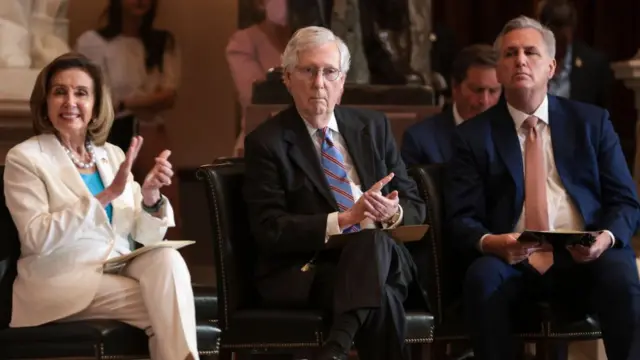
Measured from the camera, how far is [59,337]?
3.77 metres

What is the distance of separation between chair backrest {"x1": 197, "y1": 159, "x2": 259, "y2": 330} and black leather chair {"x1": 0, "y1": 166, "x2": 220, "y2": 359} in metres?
0.34

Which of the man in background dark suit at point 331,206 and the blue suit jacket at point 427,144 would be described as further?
the blue suit jacket at point 427,144

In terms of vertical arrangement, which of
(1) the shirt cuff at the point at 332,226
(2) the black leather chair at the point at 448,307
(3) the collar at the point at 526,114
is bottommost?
(2) the black leather chair at the point at 448,307

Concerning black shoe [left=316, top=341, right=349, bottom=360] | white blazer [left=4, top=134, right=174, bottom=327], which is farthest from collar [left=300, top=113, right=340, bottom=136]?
black shoe [left=316, top=341, right=349, bottom=360]

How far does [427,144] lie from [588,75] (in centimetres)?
198

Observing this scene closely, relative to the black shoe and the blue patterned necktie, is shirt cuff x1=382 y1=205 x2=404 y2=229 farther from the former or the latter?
the black shoe

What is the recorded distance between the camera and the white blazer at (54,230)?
151 inches

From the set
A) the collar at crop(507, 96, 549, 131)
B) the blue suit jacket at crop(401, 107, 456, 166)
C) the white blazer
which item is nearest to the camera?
the white blazer

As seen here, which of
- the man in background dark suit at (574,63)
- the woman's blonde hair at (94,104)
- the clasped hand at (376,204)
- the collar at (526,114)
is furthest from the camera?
the man in background dark suit at (574,63)

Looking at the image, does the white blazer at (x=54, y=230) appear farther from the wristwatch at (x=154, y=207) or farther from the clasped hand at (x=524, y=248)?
the clasped hand at (x=524, y=248)

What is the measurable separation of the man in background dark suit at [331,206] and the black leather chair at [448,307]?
103 millimetres

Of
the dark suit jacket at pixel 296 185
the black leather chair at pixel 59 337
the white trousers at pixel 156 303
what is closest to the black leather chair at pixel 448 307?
the dark suit jacket at pixel 296 185

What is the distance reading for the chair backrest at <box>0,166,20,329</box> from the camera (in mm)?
3873

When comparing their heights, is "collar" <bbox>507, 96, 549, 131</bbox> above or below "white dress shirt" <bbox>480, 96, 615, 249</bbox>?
above
